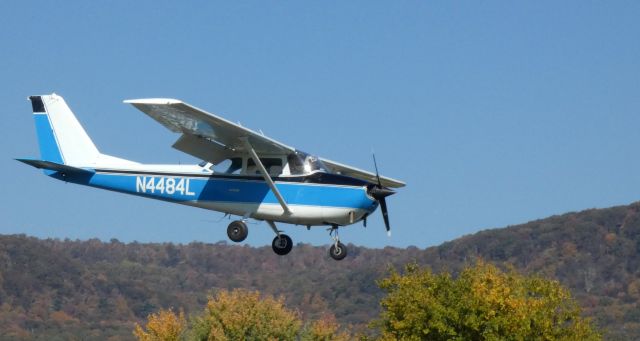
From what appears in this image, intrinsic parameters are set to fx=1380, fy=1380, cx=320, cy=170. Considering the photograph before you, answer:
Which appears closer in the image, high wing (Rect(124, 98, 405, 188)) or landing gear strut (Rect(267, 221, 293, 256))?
high wing (Rect(124, 98, 405, 188))

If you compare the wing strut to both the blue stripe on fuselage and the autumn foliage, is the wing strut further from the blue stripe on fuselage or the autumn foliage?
the autumn foliage

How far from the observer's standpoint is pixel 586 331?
4369 cm

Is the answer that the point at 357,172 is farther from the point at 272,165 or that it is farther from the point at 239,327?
the point at 239,327

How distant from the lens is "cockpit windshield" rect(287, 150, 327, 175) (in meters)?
30.5

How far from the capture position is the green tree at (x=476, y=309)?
4006cm

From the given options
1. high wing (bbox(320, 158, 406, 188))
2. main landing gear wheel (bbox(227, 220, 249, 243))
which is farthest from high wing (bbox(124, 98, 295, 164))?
high wing (bbox(320, 158, 406, 188))

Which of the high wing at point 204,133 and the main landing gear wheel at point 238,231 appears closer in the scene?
the high wing at point 204,133

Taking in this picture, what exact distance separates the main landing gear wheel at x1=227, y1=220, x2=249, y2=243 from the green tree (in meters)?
10.8

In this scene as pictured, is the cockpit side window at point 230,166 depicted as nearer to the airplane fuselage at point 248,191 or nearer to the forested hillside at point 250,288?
the airplane fuselage at point 248,191

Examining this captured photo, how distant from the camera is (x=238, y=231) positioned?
3116cm

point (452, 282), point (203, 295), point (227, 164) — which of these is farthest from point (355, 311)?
point (227, 164)

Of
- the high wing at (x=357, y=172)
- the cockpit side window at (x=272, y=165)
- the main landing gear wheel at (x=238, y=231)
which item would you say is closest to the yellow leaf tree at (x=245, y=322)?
the high wing at (x=357, y=172)

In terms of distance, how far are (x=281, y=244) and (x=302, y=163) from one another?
2.18m

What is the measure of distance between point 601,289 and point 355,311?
113 ft
